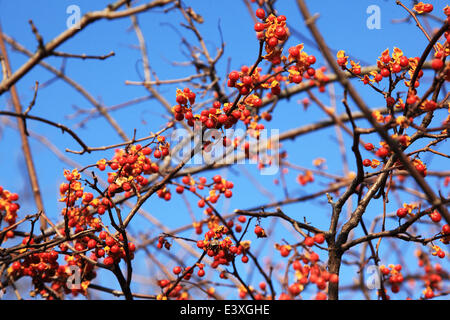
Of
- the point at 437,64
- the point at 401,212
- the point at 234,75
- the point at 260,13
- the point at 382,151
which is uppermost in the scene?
the point at 260,13

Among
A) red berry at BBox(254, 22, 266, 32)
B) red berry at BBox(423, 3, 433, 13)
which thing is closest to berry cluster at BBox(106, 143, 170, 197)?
red berry at BBox(254, 22, 266, 32)

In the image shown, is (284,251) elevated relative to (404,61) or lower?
lower

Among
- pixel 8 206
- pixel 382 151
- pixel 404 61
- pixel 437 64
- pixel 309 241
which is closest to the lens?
pixel 437 64

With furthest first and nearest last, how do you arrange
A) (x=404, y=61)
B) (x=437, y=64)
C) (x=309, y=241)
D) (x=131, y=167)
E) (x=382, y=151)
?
(x=131, y=167) < (x=404, y=61) < (x=382, y=151) < (x=309, y=241) < (x=437, y=64)

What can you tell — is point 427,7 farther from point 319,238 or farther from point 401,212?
point 319,238

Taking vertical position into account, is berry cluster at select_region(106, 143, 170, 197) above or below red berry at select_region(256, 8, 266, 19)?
below

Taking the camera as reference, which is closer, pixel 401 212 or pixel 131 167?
pixel 401 212

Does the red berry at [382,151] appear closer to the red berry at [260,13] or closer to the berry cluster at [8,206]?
the red berry at [260,13]

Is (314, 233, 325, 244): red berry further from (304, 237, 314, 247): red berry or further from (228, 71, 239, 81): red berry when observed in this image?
(228, 71, 239, 81): red berry

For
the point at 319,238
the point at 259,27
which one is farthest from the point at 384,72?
the point at 319,238

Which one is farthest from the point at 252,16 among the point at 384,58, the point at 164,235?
the point at 164,235

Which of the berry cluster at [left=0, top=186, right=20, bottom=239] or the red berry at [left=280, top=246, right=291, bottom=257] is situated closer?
the red berry at [left=280, top=246, right=291, bottom=257]
